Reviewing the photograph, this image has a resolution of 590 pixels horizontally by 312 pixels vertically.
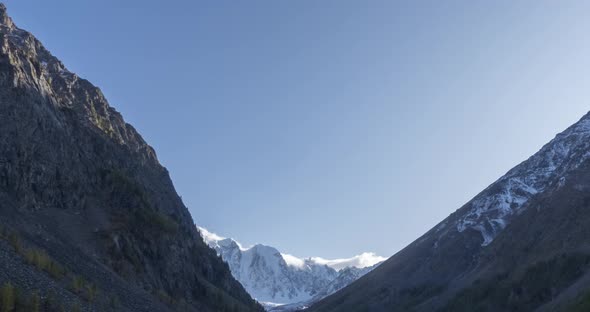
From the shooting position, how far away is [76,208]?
67688 millimetres

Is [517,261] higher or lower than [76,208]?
lower

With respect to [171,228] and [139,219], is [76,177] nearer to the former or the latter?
[139,219]

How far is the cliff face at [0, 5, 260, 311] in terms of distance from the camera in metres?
42.2

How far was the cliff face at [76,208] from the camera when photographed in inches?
1662

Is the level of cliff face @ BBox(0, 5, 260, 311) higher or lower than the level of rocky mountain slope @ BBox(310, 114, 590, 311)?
higher

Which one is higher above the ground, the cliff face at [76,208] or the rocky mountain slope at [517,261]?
the cliff face at [76,208]

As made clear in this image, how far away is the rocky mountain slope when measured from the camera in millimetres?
110312

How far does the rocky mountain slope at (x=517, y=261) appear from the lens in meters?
110

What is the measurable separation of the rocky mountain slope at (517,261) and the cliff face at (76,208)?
64334mm

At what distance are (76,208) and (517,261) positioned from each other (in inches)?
4464

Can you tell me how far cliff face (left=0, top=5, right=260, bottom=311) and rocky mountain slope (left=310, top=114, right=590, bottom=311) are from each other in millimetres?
64334

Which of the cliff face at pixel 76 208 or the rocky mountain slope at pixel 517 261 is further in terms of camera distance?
the rocky mountain slope at pixel 517 261

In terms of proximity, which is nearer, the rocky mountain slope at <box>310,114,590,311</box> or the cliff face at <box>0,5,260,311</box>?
the cliff face at <box>0,5,260,311</box>

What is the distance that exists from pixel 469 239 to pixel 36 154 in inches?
6260
